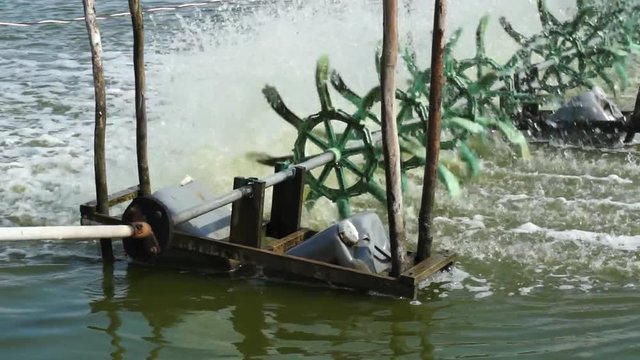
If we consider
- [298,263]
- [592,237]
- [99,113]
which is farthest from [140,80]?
[592,237]

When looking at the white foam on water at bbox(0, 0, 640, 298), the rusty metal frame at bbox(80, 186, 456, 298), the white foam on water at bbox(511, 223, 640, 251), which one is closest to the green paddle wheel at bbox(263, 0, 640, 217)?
the white foam on water at bbox(0, 0, 640, 298)

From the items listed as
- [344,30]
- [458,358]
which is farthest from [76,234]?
[344,30]

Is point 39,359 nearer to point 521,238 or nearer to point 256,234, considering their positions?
point 256,234

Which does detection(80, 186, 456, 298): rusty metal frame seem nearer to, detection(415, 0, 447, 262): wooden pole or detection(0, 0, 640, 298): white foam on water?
detection(415, 0, 447, 262): wooden pole

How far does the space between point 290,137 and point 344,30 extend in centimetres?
451

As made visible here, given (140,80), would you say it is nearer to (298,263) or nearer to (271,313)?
(298,263)

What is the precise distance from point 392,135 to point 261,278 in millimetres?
1573

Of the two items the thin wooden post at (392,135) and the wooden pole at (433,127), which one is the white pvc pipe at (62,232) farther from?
the wooden pole at (433,127)

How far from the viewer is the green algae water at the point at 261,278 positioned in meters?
6.01

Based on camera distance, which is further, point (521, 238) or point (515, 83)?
point (515, 83)

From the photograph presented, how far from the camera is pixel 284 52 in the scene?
546 inches

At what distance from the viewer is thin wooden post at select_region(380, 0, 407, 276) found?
6.09m

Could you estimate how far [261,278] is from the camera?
Result: 7.12 m

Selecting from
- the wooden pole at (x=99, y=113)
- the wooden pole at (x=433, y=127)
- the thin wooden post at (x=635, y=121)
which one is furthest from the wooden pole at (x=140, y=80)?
the thin wooden post at (x=635, y=121)
